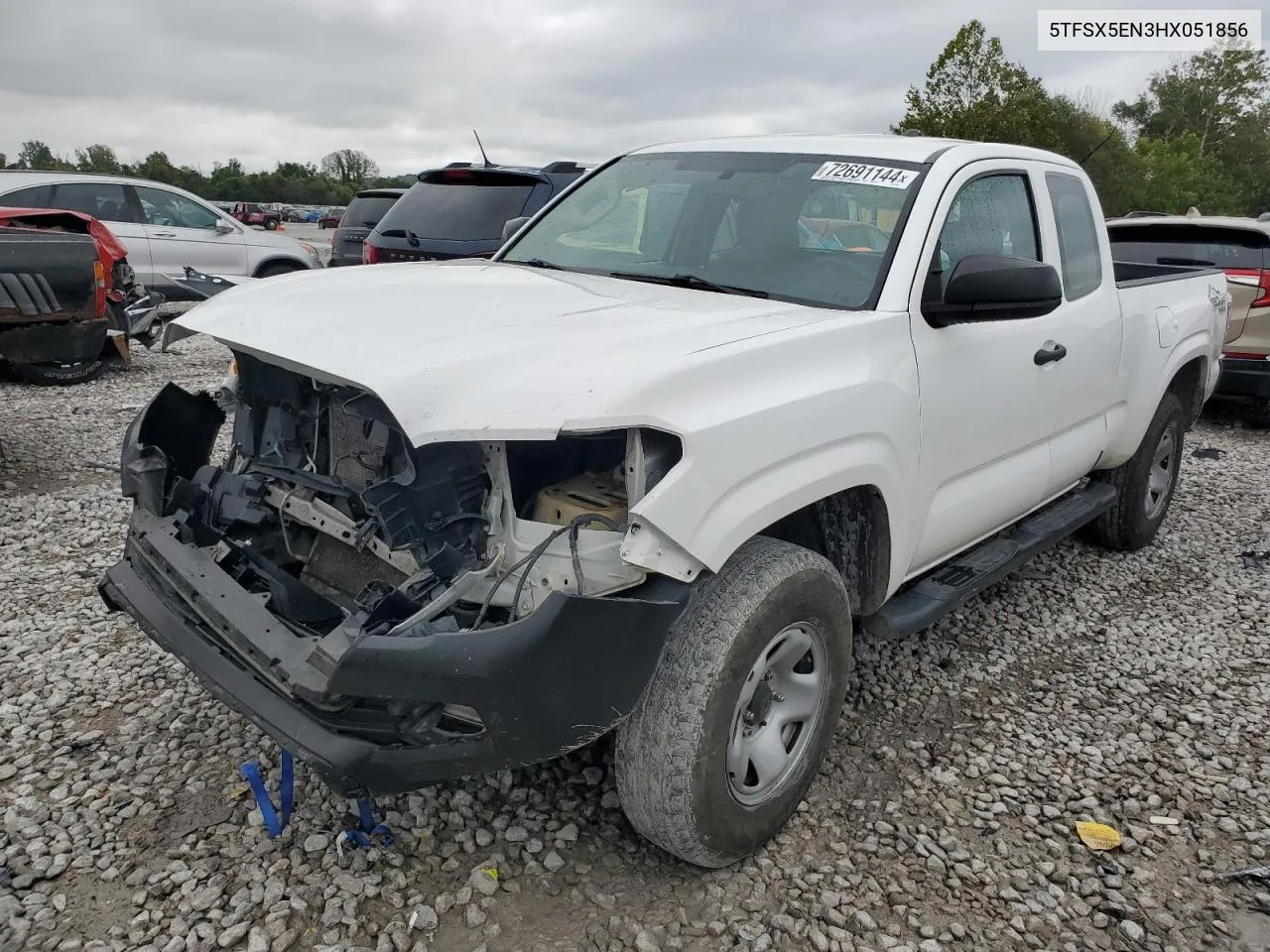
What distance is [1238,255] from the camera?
765 centimetres

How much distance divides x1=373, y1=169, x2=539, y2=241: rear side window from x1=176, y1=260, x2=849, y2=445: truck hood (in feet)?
13.9

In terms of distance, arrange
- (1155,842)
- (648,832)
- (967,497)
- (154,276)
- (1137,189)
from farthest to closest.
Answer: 1. (1137,189)
2. (154,276)
3. (967,497)
4. (1155,842)
5. (648,832)

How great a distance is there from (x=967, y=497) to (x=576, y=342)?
156 cm

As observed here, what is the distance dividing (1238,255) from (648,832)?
7566 millimetres

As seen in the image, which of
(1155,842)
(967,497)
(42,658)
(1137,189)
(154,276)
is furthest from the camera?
(1137,189)

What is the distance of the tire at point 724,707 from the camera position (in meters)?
2.26

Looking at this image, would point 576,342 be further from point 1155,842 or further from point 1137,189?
point 1137,189

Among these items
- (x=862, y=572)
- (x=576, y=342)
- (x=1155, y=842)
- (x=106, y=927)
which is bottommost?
(x=1155, y=842)

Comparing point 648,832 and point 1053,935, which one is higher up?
point 648,832

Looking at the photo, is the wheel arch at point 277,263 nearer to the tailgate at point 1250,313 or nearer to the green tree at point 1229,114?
the tailgate at point 1250,313

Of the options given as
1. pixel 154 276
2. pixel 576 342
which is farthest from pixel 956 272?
pixel 154 276

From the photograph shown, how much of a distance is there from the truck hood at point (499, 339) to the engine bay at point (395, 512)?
12 cm

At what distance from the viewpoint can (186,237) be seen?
10.5 m

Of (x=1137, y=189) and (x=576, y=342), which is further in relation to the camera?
(x=1137, y=189)
